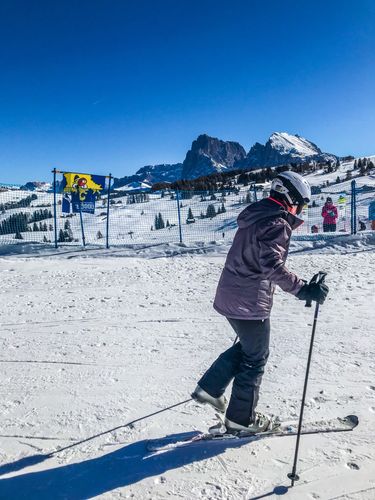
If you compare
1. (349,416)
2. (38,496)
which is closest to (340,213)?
(349,416)

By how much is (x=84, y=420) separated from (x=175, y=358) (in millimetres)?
1491

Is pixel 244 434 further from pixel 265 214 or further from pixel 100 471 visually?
pixel 265 214

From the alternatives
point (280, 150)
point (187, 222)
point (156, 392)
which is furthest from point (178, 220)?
point (280, 150)

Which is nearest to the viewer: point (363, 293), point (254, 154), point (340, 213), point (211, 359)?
point (211, 359)

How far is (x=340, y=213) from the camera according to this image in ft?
73.2

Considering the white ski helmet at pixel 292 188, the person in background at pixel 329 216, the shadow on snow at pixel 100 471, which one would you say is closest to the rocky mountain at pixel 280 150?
the person in background at pixel 329 216

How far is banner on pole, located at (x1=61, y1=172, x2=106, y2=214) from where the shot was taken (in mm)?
14477

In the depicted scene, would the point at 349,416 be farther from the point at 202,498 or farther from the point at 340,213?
the point at 340,213

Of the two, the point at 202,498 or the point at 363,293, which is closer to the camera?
the point at 202,498

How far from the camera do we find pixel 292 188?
271 centimetres

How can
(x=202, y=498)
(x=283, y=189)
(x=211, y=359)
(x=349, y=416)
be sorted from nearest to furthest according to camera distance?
(x=202, y=498)
(x=283, y=189)
(x=349, y=416)
(x=211, y=359)

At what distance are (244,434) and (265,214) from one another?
5.47 feet

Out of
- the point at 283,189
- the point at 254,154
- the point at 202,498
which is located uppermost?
the point at 254,154

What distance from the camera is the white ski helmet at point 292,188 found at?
2.71 metres
